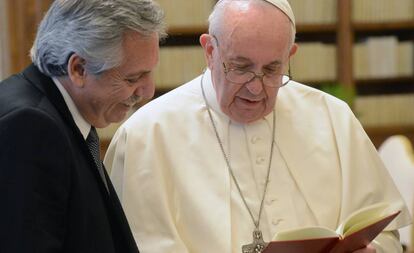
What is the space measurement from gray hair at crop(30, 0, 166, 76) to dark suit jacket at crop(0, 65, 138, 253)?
0.21 feet

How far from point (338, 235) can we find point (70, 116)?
0.81 m

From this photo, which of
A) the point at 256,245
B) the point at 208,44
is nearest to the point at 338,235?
the point at 256,245

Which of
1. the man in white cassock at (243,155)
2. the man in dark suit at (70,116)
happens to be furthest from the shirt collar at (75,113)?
the man in white cassock at (243,155)

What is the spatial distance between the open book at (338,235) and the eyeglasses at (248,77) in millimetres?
524

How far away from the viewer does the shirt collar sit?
73.8 inches

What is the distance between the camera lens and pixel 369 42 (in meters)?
5.91

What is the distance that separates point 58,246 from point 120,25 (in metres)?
0.53

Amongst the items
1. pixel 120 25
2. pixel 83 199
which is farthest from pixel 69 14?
pixel 83 199

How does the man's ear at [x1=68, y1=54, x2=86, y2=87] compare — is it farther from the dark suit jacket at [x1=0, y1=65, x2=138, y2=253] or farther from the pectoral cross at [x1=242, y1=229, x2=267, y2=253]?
the pectoral cross at [x1=242, y1=229, x2=267, y2=253]

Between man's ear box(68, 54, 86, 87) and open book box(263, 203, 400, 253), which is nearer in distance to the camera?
man's ear box(68, 54, 86, 87)

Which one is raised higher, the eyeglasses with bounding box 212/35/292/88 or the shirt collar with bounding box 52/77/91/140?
the shirt collar with bounding box 52/77/91/140

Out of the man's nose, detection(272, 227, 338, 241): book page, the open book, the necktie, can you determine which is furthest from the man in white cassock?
the necktie

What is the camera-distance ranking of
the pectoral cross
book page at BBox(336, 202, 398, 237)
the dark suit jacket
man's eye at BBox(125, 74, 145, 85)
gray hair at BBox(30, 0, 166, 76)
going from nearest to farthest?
the dark suit jacket, gray hair at BBox(30, 0, 166, 76), man's eye at BBox(125, 74, 145, 85), book page at BBox(336, 202, 398, 237), the pectoral cross

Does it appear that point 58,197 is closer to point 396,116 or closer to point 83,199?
point 83,199
